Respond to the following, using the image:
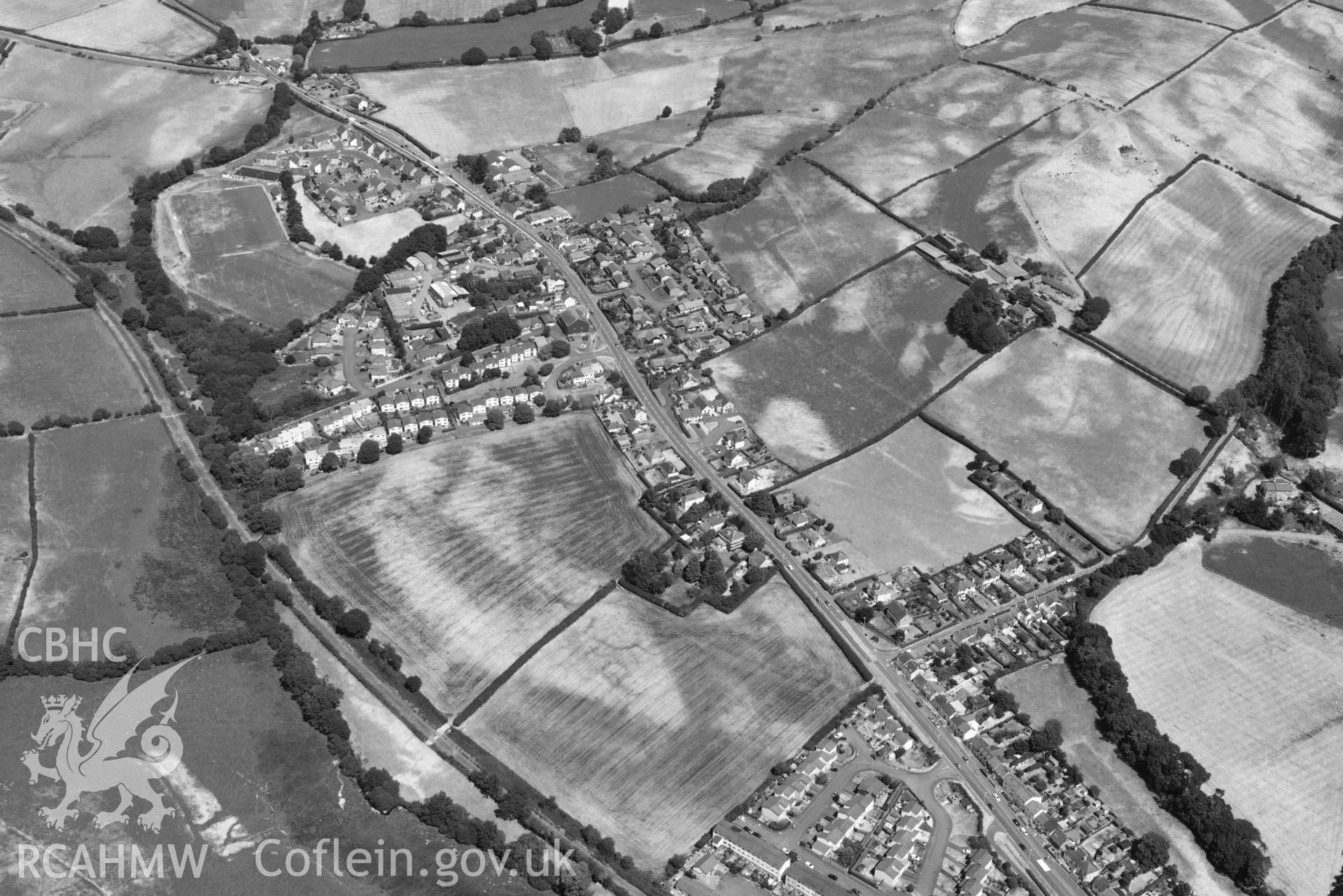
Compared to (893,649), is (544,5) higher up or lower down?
higher up

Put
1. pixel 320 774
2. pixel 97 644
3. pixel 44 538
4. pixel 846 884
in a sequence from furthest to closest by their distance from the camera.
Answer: pixel 44 538
pixel 97 644
pixel 320 774
pixel 846 884

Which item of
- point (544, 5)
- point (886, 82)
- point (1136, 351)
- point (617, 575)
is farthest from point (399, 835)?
point (544, 5)

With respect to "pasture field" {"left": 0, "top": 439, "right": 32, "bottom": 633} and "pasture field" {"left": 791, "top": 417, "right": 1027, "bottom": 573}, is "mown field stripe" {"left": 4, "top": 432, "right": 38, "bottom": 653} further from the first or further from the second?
"pasture field" {"left": 791, "top": 417, "right": 1027, "bottom": 573}

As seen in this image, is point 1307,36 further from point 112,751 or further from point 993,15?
point 112,751

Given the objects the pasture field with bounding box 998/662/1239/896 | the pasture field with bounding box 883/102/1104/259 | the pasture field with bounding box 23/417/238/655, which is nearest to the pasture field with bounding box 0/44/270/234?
the pasture field with bounding box 23/417/238/655

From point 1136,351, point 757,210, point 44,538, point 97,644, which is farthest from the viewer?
point 757,210

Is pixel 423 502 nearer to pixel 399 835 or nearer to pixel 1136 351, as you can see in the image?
pixel 399 835
